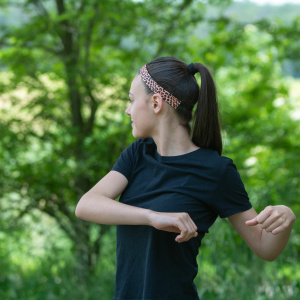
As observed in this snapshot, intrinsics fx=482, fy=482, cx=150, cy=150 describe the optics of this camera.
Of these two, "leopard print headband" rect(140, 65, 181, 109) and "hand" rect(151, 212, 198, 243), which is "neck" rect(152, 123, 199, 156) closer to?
"leopard print headband" rect(140, 65, 181, 109)

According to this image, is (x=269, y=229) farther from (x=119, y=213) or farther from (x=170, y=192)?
(x=119, y=213)

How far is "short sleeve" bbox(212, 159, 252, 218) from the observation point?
1448mm

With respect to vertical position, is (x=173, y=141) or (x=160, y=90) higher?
(x=160, y=90)

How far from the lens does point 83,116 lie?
4574mm

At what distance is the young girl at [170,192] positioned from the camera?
142 cm

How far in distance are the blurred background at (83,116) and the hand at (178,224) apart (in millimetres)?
2562

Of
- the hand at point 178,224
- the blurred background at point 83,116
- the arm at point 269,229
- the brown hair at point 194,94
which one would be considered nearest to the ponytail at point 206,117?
the brown hair at point 194,94

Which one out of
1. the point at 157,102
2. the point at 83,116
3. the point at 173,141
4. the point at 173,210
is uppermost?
the point at 157,102

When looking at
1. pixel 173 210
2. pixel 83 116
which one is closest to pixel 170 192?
pixel 173 210

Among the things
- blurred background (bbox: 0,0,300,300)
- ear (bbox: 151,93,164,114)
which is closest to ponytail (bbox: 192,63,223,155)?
ear (bbox: 151,93,164,114)

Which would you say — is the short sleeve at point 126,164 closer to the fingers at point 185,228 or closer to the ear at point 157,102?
the ear at point 157,102

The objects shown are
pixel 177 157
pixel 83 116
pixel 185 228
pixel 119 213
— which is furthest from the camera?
pixel 83 116

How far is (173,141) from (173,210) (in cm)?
24

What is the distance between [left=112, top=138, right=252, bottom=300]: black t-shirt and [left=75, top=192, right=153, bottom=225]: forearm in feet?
0.32
